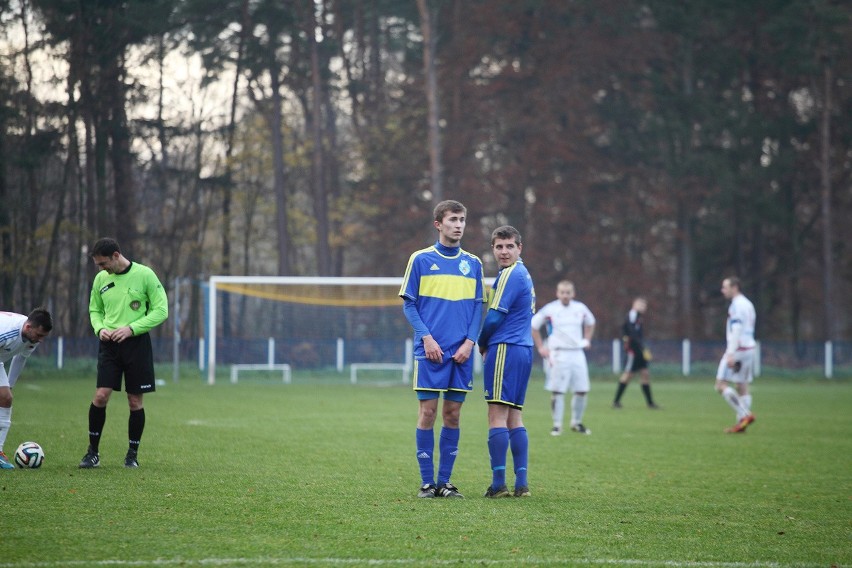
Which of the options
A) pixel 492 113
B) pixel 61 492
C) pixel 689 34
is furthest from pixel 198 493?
pixel 689 34

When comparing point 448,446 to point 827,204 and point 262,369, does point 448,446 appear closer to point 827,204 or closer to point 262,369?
point 262,369

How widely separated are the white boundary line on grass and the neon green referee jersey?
13.7 feet

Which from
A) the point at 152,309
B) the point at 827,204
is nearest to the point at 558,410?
the point at 152,309

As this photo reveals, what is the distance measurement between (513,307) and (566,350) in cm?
736

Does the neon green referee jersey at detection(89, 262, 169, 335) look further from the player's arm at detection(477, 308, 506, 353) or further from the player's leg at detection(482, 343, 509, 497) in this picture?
the player's leg at detection(482, 343, 509, 497)

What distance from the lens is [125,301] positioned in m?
9.60

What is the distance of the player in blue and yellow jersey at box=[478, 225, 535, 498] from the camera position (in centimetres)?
829

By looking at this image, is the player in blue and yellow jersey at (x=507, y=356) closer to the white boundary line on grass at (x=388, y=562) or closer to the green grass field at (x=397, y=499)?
the green grass field at (x=397, y=499)

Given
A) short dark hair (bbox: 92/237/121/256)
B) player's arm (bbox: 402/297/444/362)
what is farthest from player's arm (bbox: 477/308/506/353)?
short dark hair (bbox: 92/237/121/256)

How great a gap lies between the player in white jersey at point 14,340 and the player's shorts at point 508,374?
380 centimetres

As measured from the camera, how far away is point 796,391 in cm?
3097

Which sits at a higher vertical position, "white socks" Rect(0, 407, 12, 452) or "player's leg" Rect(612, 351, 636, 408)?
"white socks" Rect(0, 407, 12, 452)

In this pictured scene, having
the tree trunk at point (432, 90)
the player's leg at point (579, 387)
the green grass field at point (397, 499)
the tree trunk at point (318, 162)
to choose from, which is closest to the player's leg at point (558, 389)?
the player's leg at point (579, 387)

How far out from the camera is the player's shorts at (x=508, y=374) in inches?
326
